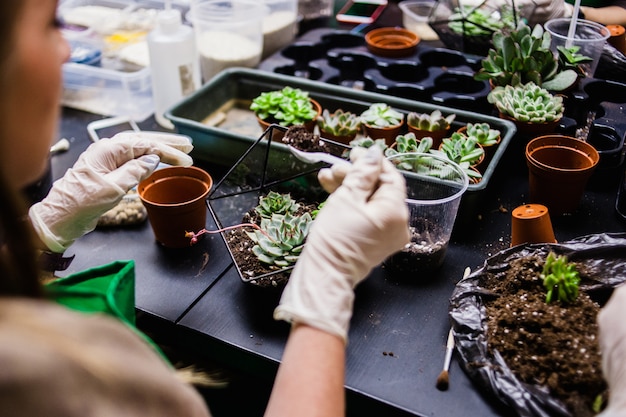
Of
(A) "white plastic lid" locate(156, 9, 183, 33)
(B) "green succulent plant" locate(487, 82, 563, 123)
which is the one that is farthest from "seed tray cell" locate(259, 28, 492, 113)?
(A) "white plastic lid" locate(156, 9, 183, 33)

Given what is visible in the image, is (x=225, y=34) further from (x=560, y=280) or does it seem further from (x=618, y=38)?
(x=560, y=280)

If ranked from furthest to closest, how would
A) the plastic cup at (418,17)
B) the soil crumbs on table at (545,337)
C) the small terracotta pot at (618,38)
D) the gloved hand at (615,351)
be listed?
the plastic cup at (418,17), the small terracotta pot at (618,38), the soil crumbs on table at (545,337), the gloved hand at (615,351)

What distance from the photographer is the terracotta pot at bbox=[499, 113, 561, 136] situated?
1.39 metres

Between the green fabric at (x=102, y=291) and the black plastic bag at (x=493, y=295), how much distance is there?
0.49 metres

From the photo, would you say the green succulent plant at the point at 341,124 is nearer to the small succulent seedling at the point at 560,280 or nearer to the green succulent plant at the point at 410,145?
the green succulent plant at the point at 410,145

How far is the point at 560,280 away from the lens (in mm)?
981

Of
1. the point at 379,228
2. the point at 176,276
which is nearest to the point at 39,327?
the point at 379,228

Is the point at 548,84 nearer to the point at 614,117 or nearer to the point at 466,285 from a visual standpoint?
the point at 614,117

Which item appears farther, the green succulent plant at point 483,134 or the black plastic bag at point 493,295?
the green succulent plant at point 483,134

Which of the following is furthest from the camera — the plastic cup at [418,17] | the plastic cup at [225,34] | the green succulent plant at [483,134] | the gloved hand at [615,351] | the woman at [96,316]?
the plastic cup at [418,17]

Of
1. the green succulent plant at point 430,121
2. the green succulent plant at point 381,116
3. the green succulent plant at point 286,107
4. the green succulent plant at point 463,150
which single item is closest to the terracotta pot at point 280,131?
the green succulent plant at point 286,107

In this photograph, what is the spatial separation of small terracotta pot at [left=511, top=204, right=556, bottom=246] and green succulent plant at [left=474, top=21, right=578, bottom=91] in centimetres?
50

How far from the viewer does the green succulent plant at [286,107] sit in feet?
4.85

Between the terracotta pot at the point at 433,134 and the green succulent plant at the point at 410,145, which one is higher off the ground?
the green succulent plant at the point at 410,145
